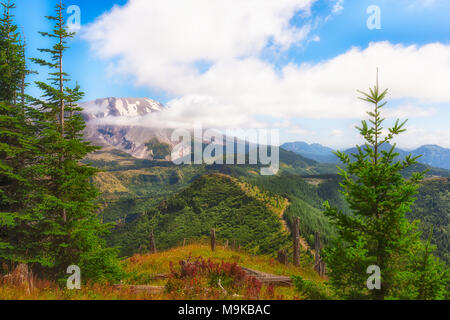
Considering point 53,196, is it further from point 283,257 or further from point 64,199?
point 283,257

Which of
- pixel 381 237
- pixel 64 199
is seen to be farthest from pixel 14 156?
pixel 381 237

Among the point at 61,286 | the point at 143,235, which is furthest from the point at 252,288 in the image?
the point at 143,235

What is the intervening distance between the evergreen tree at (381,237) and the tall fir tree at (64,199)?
29.8 feet

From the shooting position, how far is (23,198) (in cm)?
1059

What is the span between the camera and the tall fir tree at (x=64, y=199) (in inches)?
369

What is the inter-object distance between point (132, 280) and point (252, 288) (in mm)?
6834

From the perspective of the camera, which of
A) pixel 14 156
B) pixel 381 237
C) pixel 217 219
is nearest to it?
pixel 381 237

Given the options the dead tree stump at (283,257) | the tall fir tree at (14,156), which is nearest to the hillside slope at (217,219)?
the dead tree stump at (283,257)

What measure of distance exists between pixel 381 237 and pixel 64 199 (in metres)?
11.4

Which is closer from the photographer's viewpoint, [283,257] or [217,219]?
[283,257]

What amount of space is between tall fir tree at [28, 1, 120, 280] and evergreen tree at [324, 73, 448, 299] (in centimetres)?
907

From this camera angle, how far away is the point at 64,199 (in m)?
9.60

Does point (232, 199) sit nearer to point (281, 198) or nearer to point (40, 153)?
point (281, 198)

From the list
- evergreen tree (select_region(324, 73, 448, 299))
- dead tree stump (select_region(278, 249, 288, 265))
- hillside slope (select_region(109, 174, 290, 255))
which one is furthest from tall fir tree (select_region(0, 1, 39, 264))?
hillside slope (select_region(109, 174, 290, 255))
